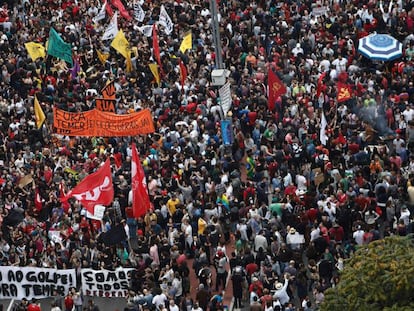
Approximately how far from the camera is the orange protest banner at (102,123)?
35000 mm

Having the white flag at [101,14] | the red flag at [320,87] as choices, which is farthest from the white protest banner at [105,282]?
the white flag at [101,14]

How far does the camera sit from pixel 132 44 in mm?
42781

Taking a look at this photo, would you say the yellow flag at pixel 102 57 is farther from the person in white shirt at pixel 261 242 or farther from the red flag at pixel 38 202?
the person in white shirt at pixel 261 242

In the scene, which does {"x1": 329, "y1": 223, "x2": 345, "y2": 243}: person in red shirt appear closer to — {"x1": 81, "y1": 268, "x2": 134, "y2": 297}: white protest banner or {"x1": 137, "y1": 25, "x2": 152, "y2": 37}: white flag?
{"x1": 81, "y1": 268, "x2": 134, "y2": 297}: white protest banner

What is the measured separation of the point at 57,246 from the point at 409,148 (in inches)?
354

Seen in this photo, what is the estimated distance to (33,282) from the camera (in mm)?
31234

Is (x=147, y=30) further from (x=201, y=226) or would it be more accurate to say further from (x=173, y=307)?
(x=173, y=307)

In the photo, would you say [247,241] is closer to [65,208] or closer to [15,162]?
[65,208]

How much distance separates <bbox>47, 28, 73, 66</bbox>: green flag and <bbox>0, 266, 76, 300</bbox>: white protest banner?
1096cm

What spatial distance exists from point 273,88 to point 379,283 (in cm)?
1403

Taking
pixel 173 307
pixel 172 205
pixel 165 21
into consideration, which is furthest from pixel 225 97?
pixel 173 307

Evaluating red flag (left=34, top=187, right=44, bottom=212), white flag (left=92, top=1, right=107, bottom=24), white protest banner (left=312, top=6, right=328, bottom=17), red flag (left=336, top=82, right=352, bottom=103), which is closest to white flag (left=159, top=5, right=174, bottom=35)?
white flag (left=92, top=1, right=107, bottom=24)

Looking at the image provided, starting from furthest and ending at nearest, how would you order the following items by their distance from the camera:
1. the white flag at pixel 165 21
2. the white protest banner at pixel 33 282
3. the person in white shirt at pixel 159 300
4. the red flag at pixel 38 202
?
the white flag at pixel 165 21, the red flag at pixel 38 202, the white protest banner at pixel 33 282, the person in white shirt at pixel 159 300

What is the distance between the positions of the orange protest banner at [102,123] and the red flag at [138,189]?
10.4ft
